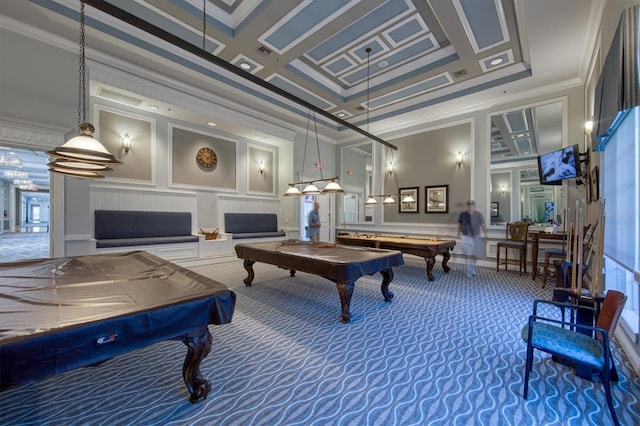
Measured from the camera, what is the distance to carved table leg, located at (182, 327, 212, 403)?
5.70 feet

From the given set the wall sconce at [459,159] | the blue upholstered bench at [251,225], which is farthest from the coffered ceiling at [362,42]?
the blue upholstered bench at [251,225]

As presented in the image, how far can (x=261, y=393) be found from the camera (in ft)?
6.17

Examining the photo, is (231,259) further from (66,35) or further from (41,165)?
(41,165)

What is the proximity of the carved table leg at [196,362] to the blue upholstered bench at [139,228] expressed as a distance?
4449 mm

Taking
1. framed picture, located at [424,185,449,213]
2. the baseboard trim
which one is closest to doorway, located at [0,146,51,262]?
framed picture, located at [424,185,449,213]

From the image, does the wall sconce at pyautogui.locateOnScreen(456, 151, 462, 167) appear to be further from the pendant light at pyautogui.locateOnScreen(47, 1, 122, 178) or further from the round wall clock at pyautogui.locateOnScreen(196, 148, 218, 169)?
the pendant light at pyautogui.locateOnScreen(47, 1, 122, 178)

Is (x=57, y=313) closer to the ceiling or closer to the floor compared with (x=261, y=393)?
closer to the ceiling

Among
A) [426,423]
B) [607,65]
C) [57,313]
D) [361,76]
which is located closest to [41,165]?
[361,76]

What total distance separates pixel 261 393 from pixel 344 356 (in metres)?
0.80

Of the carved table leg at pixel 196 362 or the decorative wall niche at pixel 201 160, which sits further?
the decorative wall niche at pixel 201 160

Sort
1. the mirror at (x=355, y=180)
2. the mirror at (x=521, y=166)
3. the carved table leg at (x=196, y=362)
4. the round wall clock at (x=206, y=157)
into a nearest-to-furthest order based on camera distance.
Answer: the carved table leg at (x=196, y=362) < the round wall clock at (x=206, y=157) < the mirror at (x=521, y=166) < the mirror at (x=355, y=180)

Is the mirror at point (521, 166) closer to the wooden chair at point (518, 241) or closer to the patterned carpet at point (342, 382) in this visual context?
the wooden chair at point (518, 241)

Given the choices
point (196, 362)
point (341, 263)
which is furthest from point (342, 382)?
point (341, 263)

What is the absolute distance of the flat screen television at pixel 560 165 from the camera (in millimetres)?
4578
